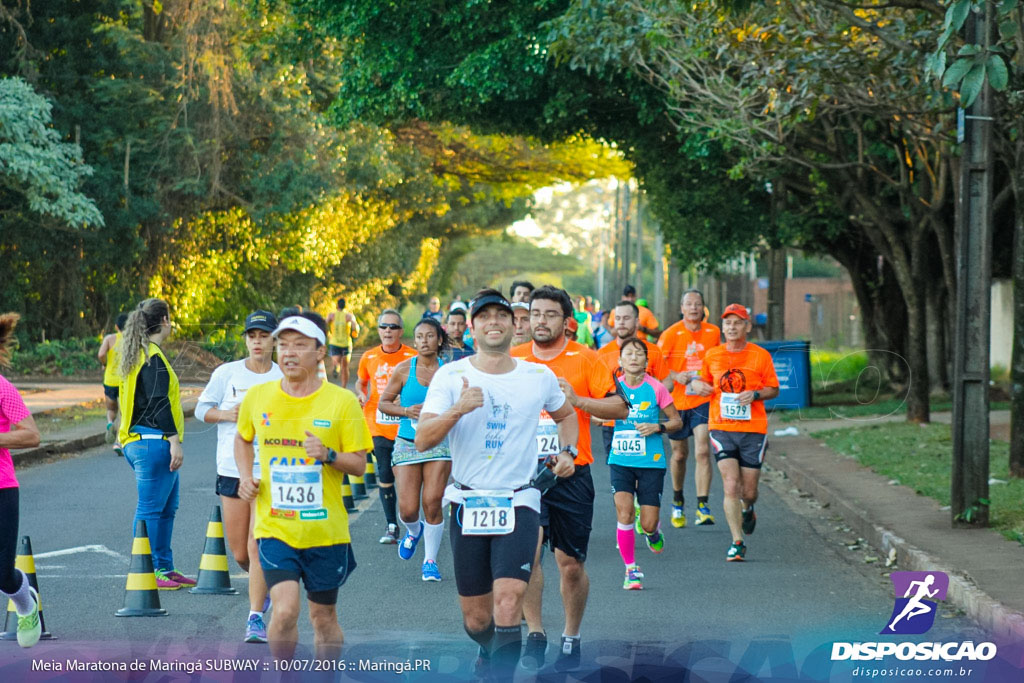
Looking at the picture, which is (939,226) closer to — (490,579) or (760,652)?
(760,652)

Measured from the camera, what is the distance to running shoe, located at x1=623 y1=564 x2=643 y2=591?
9.05 m

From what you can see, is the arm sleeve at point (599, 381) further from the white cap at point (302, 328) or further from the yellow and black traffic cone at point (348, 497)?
the yellow and black traffic cone at point (348, 497)

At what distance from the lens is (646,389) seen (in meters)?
Result: 9.91

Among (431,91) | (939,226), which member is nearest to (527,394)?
(939,226)

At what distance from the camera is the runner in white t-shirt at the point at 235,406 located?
25.6 feet

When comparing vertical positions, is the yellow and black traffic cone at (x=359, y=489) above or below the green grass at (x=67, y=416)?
below

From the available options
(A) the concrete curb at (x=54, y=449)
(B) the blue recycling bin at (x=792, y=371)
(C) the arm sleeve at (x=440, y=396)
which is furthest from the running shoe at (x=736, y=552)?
(B) the blue recycling bin at (x=792, y=371)

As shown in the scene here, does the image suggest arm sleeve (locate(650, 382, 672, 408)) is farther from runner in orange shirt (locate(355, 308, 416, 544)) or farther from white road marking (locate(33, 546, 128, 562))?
white road marking (locate(33, 546, 128, 562))

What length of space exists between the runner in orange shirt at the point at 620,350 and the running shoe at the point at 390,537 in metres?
1.76

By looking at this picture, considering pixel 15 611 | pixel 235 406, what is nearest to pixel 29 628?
pixel 15 611

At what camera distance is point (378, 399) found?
1091cm

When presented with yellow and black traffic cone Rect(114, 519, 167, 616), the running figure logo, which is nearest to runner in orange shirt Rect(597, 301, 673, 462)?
the running figure logo

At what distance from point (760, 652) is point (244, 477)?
2.91 metres
